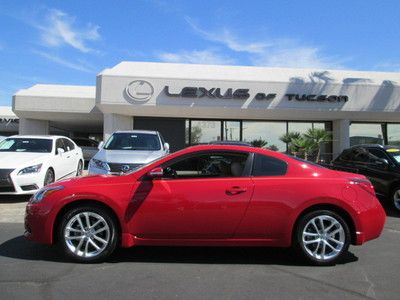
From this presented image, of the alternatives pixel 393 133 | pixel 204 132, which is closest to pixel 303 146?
pixel 204 132

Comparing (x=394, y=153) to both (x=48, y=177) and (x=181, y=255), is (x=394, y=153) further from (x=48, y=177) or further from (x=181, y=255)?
(x=48, y=177)

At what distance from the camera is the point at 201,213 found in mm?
5621

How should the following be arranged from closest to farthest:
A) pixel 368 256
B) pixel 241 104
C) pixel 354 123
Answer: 1. pixel 368 256
2. pixel 241 104
3. pixel 354 123

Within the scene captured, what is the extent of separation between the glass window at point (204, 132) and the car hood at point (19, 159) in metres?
11.9

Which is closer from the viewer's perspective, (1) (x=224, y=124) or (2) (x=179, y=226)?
(2) (x=179, y=226)

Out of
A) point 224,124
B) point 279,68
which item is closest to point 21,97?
point 224,124

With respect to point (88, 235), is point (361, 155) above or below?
above

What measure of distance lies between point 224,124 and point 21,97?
32.6ft

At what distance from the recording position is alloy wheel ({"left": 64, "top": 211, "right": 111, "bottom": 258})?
5.67 m

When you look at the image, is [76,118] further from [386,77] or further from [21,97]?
[386,77]

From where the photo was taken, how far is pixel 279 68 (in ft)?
75.9

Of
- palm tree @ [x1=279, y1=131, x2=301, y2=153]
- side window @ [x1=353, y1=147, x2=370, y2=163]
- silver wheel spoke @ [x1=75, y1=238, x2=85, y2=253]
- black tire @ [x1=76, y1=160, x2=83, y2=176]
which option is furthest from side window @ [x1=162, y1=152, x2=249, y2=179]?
palm tree @ [x1=279, y1=131, x2=301, y2=153]

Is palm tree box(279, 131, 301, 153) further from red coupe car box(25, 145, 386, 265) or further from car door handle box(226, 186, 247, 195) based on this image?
car door handle box(226, 186, 247, 195)

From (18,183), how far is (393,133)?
808 inches
